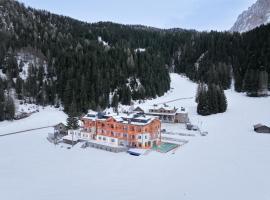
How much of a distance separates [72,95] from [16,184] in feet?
157

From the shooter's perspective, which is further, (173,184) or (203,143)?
(203,143)

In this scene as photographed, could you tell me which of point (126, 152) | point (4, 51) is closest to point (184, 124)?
point (126, 152)

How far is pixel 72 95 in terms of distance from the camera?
243ft

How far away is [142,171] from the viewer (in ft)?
101

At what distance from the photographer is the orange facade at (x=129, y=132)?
4231 cm

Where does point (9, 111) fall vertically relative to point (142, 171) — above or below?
above

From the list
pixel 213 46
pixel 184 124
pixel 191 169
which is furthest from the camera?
pixel 213 46

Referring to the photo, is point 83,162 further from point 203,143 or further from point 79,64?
point 79,64

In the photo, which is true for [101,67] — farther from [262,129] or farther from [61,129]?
[262,129]

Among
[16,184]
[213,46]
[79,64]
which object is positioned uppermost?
[213,46]

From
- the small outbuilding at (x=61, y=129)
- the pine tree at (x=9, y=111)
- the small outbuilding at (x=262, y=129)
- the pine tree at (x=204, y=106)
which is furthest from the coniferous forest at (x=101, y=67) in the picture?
the small outbuilding at (x=262, y=129)

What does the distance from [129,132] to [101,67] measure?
153 feet

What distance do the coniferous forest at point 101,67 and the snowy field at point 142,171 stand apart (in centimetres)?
2208

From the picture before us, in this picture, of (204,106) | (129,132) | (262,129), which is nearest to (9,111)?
(129,132)
